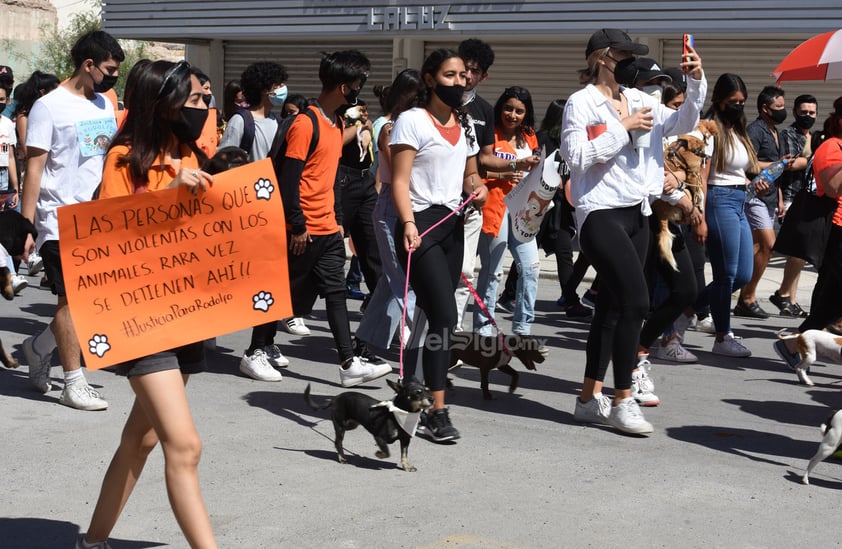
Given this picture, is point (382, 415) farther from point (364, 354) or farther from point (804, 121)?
point (804, 121)

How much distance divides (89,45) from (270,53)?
1878cm

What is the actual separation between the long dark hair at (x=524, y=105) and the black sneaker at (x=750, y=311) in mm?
3223

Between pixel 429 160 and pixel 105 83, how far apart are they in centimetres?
189

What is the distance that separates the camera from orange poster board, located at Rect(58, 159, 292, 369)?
3963 mm

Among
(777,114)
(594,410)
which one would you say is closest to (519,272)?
(594,410)

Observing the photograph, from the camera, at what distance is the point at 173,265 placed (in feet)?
13.5

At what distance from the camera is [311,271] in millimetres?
7551

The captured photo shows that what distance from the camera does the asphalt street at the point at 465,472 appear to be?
4691mm

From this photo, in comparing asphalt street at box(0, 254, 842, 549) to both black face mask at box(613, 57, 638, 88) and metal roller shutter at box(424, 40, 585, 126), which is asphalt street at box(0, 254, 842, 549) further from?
metal roller shutter at box(424, 40, 585, 126)

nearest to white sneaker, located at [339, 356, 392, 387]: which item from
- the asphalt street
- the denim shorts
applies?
the asphalt street

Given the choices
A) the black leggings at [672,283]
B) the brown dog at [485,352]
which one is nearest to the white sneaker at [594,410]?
the brown dog at [485,352]

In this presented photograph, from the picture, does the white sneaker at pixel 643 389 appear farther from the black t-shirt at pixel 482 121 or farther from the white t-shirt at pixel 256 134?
the white t-shirt at pixel 256 134

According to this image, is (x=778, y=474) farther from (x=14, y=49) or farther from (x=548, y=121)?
(x=14, y=49)

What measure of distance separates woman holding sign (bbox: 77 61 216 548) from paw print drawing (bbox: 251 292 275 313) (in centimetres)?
24
